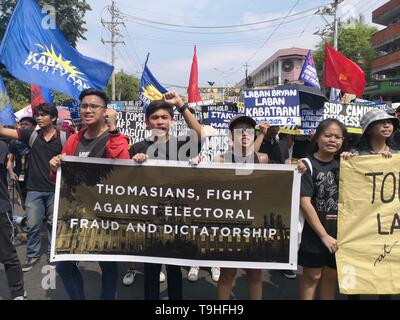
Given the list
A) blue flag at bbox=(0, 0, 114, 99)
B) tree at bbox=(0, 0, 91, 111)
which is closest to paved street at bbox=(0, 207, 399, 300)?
blue flag at bbox=(0, 0, 114, 99)

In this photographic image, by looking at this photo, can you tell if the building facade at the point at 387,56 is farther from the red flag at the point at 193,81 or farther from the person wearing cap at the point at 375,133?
the person wearing cap at the point at 375,133

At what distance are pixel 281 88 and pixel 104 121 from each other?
329 centimetres

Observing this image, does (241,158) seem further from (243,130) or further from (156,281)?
(156,281)

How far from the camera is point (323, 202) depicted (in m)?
2.87

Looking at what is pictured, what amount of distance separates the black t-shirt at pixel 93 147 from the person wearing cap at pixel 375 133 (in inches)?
73.4

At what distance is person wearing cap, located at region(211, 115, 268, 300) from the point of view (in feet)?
9.56

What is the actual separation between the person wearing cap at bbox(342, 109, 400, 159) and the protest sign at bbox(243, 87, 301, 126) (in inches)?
87.9

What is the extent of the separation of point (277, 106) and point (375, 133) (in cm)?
246

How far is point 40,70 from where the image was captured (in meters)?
4.74

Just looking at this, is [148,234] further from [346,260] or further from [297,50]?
[297,50]

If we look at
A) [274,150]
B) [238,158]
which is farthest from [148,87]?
[238,158]

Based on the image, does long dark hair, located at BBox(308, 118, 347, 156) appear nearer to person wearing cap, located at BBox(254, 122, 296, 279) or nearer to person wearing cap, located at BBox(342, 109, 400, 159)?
person wearing cap, located at BBox(342, 109, 400, 159)

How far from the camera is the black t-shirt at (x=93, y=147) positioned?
2.90 m
